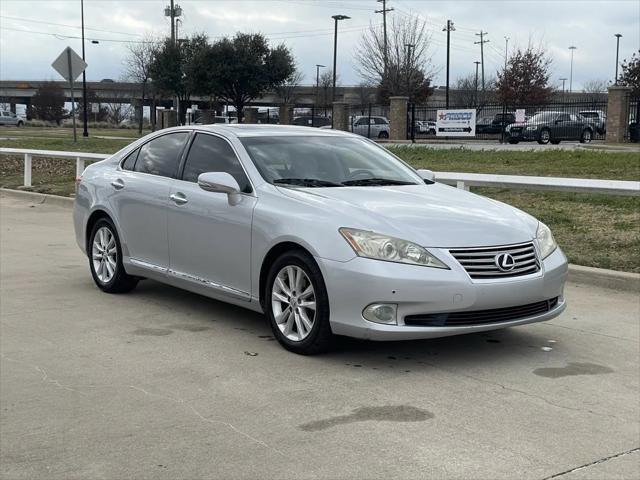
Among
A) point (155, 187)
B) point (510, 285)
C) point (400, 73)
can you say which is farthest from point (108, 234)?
point (400, 73)

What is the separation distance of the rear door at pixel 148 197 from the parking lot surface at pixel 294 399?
20.1 inches

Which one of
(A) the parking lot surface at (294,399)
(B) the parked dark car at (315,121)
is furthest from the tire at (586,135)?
(A) the parking lot surface at (294,399)

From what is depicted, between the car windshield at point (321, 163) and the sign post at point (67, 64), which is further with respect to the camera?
the sign post at point (67, 64)

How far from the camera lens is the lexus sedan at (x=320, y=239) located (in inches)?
203

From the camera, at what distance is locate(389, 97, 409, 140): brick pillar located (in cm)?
3615

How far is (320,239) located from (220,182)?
→ 110cm

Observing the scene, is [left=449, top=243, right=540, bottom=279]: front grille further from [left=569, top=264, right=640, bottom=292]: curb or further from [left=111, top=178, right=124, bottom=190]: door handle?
[left=111, top=178, right=124, bottom=190]: door handle

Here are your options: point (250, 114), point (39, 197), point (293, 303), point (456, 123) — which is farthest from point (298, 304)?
point (250, 114)

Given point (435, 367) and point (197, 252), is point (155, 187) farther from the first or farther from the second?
point (435, 367)

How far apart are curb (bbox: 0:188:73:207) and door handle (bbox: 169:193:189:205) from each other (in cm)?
924

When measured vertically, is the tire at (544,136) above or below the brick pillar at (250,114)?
below

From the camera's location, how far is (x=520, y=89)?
5550 centimetres

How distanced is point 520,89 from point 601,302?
5042 centimetres

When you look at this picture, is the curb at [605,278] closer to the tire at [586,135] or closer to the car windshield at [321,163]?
the car windshield at [321,163]
